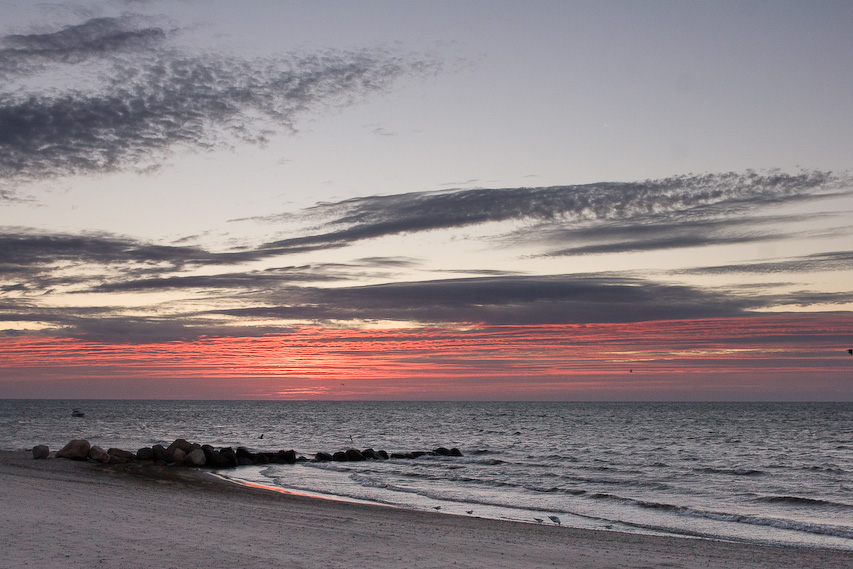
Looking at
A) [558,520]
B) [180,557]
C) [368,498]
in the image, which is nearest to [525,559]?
[180,557]

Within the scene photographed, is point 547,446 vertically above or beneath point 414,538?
beneath

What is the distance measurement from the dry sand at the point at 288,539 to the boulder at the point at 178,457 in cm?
1260

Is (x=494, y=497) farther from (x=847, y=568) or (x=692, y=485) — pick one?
(x=847, y=568)

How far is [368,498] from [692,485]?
15196mm

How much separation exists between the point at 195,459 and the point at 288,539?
22791 mm

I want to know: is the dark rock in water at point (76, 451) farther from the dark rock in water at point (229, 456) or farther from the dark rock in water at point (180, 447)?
the dark rock in water at point (229, 456)

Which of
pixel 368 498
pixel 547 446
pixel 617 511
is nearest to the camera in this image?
pixel 617 511

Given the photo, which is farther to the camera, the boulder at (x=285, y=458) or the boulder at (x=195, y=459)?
the boulder at (x=285, y=458)

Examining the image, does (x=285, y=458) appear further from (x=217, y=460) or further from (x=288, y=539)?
(x=288, y=539)

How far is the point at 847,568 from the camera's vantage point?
14812mm

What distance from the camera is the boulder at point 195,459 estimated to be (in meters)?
35.5

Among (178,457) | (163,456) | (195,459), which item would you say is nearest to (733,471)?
(195,459)

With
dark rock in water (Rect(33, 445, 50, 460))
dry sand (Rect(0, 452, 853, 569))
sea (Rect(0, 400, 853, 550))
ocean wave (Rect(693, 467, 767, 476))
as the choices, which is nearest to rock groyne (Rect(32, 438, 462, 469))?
dark rock in water (Rect(33, 445, 50, 460))

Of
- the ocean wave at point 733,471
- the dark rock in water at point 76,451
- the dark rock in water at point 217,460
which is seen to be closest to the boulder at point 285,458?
the dark rock in water at point 217,460
